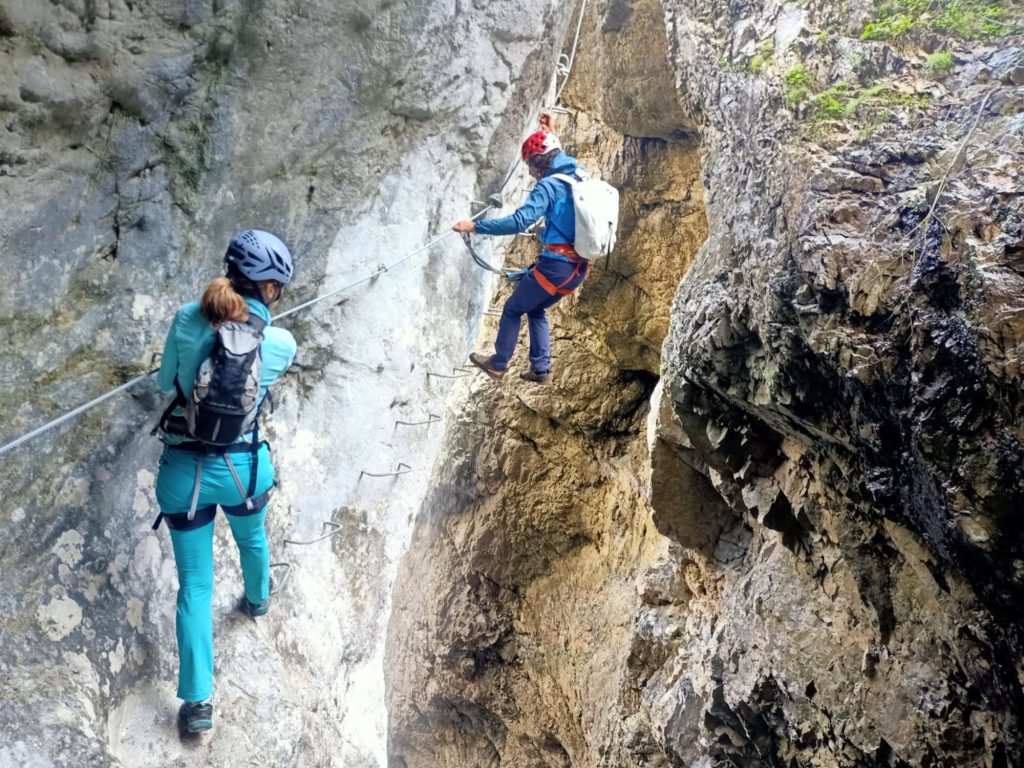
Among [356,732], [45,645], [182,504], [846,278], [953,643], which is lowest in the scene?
[356,732]

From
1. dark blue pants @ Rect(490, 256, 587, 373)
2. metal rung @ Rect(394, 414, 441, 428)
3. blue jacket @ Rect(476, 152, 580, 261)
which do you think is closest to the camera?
blue jacket @ Rect(476, 152, 580, 261)

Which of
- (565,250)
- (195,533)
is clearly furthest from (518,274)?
(195,533)

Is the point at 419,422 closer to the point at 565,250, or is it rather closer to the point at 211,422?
the point at 565,250

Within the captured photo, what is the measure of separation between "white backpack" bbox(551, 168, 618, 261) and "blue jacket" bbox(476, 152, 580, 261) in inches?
2.8

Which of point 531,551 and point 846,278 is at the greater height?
point 846,278

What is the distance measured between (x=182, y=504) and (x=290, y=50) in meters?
2.79

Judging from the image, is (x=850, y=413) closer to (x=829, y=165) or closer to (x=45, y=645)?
(x=829, y=165)

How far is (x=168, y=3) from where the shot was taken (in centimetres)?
438

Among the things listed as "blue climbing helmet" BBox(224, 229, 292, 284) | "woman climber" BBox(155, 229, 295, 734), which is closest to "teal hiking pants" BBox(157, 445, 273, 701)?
"woman climber" BBox(155, 229, 295, 734)

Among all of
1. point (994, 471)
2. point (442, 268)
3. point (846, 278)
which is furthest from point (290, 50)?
point (994, 471)

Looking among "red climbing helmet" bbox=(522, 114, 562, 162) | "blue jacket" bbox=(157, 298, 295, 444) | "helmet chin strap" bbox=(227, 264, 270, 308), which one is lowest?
"blue jacket" bbox=(157, 298, 295, 444)

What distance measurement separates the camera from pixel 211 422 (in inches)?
149

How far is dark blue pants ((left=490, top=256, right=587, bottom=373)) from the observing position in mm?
6104

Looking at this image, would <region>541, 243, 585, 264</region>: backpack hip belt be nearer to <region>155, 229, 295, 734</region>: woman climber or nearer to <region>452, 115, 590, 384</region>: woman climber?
<region>452, 115, 590, 384</region>: woman climber
